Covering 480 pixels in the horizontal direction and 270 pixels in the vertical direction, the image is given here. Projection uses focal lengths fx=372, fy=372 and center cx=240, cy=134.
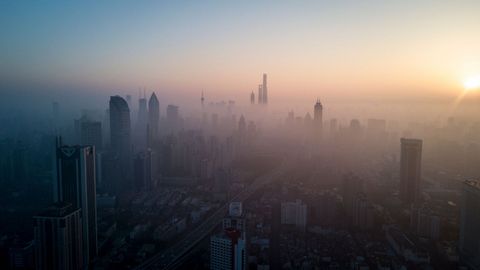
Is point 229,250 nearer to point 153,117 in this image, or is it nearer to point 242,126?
point 153,117

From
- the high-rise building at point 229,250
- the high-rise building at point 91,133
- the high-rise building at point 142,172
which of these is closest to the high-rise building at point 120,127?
the high-rise building at point 91,133

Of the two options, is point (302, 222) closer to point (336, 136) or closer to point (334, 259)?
point (334, 259)

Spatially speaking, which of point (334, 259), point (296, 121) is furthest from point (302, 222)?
point (296, 121)

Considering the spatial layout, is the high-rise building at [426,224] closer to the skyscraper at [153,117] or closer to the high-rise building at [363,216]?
the high-rise building at [363,216]

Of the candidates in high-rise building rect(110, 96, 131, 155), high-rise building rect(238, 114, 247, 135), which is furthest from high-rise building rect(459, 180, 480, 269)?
high-rise building rect(238, 114, 247, 135)

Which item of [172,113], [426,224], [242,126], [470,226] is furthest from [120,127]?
[470,226]

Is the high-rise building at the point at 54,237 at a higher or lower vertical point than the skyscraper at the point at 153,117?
lower
